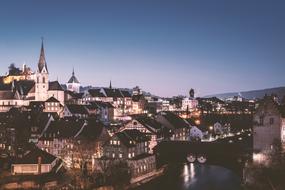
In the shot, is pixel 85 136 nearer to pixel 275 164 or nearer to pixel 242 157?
pixel 242 157

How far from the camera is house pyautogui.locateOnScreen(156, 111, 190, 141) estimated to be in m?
50.8

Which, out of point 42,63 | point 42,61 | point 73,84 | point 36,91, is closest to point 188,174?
point 36,91

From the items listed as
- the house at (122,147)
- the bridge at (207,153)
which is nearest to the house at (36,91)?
the bridge at (207,153)

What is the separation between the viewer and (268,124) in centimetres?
2958

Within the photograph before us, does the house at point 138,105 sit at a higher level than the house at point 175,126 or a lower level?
higher

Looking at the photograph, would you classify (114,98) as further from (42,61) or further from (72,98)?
(42,61)

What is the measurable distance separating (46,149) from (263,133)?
19869 millimetres

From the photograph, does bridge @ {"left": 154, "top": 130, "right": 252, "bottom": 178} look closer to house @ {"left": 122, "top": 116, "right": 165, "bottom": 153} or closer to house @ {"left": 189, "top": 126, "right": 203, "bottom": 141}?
house @ {"left": 122, "top": 116, "right": 165, "bottom": 153}

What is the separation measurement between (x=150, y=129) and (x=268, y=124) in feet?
55.6

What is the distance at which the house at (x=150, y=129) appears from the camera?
43.2 metres

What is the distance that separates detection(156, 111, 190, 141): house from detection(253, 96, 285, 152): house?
19775 millimetres

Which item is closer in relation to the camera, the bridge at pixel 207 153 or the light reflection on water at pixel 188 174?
the light reflection on water at pixel 188 174

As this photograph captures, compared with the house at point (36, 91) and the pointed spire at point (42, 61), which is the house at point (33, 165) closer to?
the house at point (36, 91)

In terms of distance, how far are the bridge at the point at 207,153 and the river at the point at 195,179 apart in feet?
2.36
